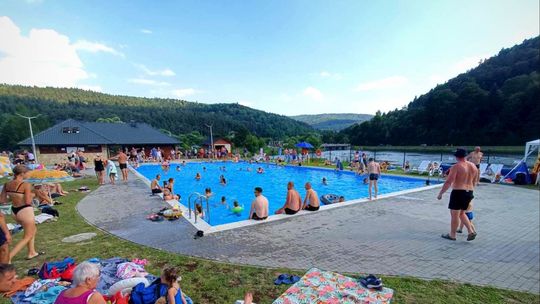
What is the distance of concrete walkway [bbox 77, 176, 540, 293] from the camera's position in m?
4.31

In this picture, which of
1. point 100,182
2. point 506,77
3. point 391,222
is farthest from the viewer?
point 506,77

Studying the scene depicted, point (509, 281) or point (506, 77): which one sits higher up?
point (506, 77)

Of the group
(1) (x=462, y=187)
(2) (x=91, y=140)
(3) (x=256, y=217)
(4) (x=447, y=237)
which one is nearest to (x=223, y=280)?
(3) (x=256, y=217)

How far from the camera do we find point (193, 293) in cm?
349

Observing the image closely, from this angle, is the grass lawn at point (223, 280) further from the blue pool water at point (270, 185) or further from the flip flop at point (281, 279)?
the blue pool water at point (270, 185)

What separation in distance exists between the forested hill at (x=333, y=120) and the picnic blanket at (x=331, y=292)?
546 feet

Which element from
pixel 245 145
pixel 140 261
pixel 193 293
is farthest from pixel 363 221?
pixel 245 145

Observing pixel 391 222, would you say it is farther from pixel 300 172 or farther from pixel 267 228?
pixel 300 172

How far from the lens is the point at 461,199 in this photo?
5262mm

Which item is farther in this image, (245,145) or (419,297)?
(245,145)

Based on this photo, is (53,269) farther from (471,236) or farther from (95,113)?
(95,113)

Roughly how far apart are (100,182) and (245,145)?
118ft

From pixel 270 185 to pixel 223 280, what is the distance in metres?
12.8

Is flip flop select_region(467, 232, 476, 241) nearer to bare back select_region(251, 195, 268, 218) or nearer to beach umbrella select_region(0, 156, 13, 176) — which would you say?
bare back select_region(251, 195, 268, 218)
